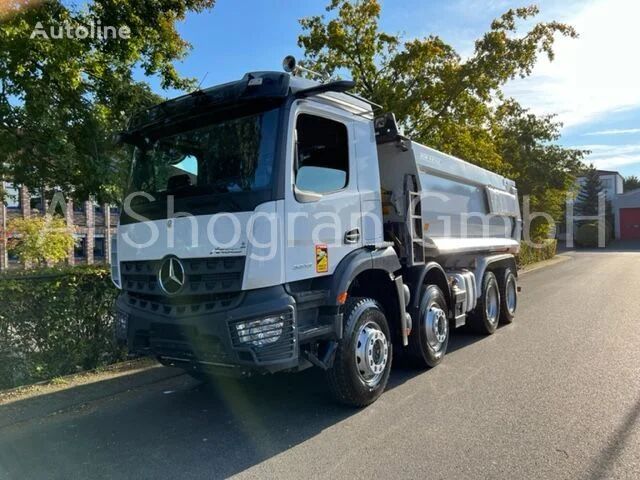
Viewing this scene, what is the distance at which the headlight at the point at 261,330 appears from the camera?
3951mm

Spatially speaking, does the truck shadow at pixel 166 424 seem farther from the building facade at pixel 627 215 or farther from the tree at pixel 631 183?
the tree at pixel 631 183

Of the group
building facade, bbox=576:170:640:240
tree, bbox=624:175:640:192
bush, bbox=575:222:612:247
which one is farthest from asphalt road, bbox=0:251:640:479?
tree, bbox=624:175:640:192

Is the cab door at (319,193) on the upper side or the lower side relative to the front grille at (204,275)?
upper

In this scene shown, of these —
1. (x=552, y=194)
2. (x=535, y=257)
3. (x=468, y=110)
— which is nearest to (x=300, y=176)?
(x=468, y=110)

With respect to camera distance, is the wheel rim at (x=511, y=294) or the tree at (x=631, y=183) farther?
the tree at (x=631, y=183)

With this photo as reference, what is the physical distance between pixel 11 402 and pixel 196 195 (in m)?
2.99

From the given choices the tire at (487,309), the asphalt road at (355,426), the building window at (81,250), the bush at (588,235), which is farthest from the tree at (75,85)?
the bush at (588,235)

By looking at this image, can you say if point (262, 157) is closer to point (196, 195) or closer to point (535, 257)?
point (196, 195)

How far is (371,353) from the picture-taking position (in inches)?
195

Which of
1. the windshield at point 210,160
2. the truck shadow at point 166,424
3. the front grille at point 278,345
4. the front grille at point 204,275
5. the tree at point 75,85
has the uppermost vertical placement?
the tree at point 75,85

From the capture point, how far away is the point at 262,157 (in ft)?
13.8

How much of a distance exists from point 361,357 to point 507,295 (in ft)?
18.0

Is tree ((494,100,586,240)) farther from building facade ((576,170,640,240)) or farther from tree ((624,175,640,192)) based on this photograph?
tree ((624,175,640,192))

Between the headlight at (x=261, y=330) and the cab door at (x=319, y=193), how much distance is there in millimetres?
372
